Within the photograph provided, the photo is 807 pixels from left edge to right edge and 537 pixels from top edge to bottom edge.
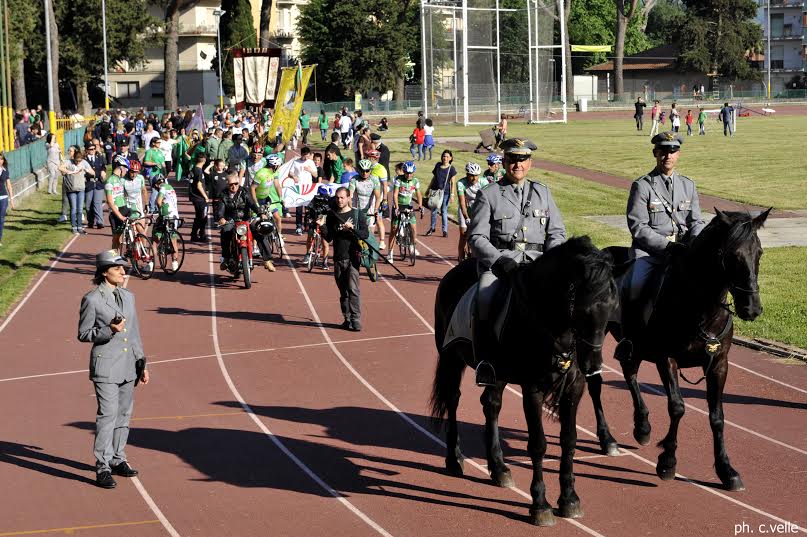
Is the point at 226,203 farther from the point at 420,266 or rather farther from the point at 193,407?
the point at 193,407

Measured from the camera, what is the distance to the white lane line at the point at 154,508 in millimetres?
8622

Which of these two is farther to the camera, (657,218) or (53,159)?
(53,159)

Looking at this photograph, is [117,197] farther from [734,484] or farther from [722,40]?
[722,40]

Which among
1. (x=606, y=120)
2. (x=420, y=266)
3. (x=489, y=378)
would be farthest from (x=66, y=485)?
(x=606, y=120)

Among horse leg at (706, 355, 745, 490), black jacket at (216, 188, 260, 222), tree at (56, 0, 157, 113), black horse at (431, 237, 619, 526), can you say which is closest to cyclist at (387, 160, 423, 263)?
black jacket at (216, 188, 260, 222)

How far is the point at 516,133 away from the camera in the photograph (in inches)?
2351

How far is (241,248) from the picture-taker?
66.7 feet

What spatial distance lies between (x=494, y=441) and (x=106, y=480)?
124 inches

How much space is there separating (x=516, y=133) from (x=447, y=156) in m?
36.5

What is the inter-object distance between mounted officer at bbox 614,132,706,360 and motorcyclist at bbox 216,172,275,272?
1131 cm

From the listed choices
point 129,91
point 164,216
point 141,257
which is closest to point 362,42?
point 129,91

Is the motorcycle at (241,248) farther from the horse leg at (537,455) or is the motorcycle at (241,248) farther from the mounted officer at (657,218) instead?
the horse leg at (537,455)

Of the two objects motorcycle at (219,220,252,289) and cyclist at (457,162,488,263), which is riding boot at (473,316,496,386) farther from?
motorcycle at (219,220,252,289)

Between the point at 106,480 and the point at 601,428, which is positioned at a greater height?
the point at 601,428
